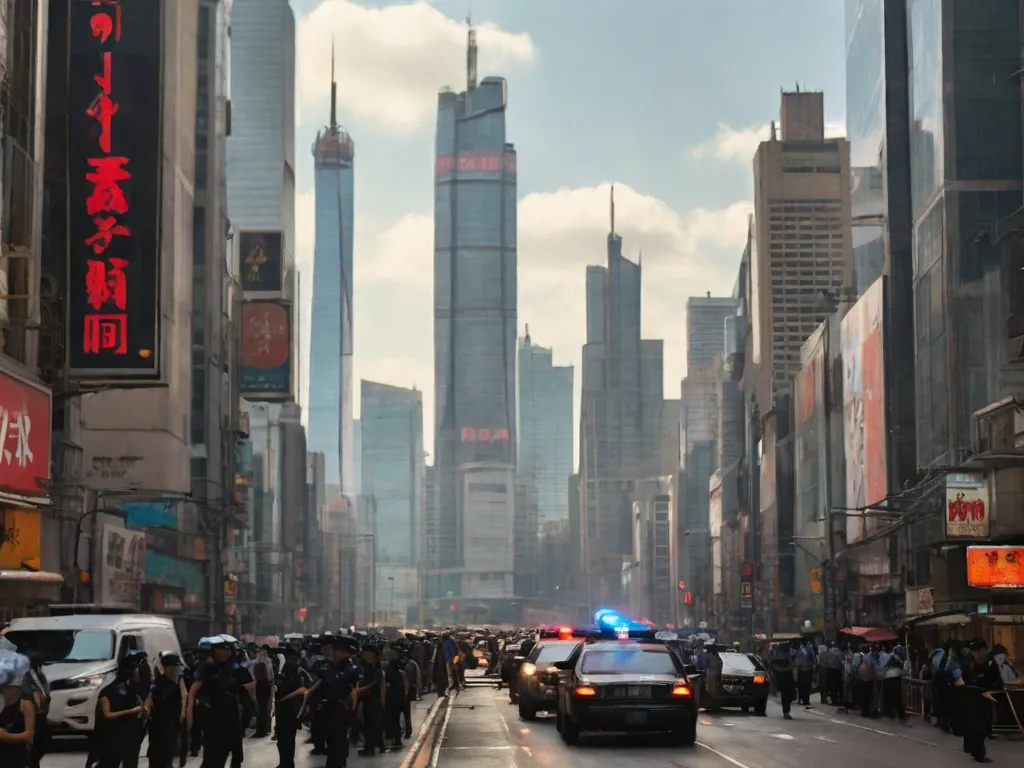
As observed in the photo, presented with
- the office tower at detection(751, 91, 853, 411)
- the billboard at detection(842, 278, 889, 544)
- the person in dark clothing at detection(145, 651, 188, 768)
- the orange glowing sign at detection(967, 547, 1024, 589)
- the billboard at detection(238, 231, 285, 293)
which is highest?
the office tower at detection(751, 91, 853, 411)

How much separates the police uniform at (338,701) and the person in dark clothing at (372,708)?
150 inches

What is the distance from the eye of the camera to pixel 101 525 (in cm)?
7494

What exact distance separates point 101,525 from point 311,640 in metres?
40.8

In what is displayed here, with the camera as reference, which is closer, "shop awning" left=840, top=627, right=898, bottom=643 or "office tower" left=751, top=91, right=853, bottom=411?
"shop awning" left=840, top=627, right=898, bottom=643

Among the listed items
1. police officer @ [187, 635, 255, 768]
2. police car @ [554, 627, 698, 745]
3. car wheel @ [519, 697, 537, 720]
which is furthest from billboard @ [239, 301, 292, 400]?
police officer @ [187, 635, 255, 768]

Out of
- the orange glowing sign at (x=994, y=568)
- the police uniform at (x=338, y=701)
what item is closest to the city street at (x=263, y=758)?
the police uniform at (x=338, y=701)

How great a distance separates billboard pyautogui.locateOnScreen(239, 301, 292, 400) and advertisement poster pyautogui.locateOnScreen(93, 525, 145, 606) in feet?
135

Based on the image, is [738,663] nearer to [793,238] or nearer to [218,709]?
[218,709]


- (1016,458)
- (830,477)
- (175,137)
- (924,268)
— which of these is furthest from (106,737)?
(830,477)

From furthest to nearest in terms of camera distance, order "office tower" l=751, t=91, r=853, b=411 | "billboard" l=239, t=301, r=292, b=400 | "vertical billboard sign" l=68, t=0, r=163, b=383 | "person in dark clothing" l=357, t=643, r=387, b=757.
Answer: "office tower" l=751, t=91, r=853, b=411
"billboard" l=239, t=301, r=292, b=400
"vertical billboard sign" l=68, t=0, r=163, b=383
"person in dark clothing" l=357, t=643, r=387, b=757

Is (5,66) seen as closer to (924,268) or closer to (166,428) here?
(166,428)

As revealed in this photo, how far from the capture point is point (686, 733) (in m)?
26.6

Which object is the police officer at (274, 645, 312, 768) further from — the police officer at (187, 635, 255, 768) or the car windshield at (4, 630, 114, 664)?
the car windshield at (4, 630, 114, 664)

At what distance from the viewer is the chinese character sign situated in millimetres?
42250
